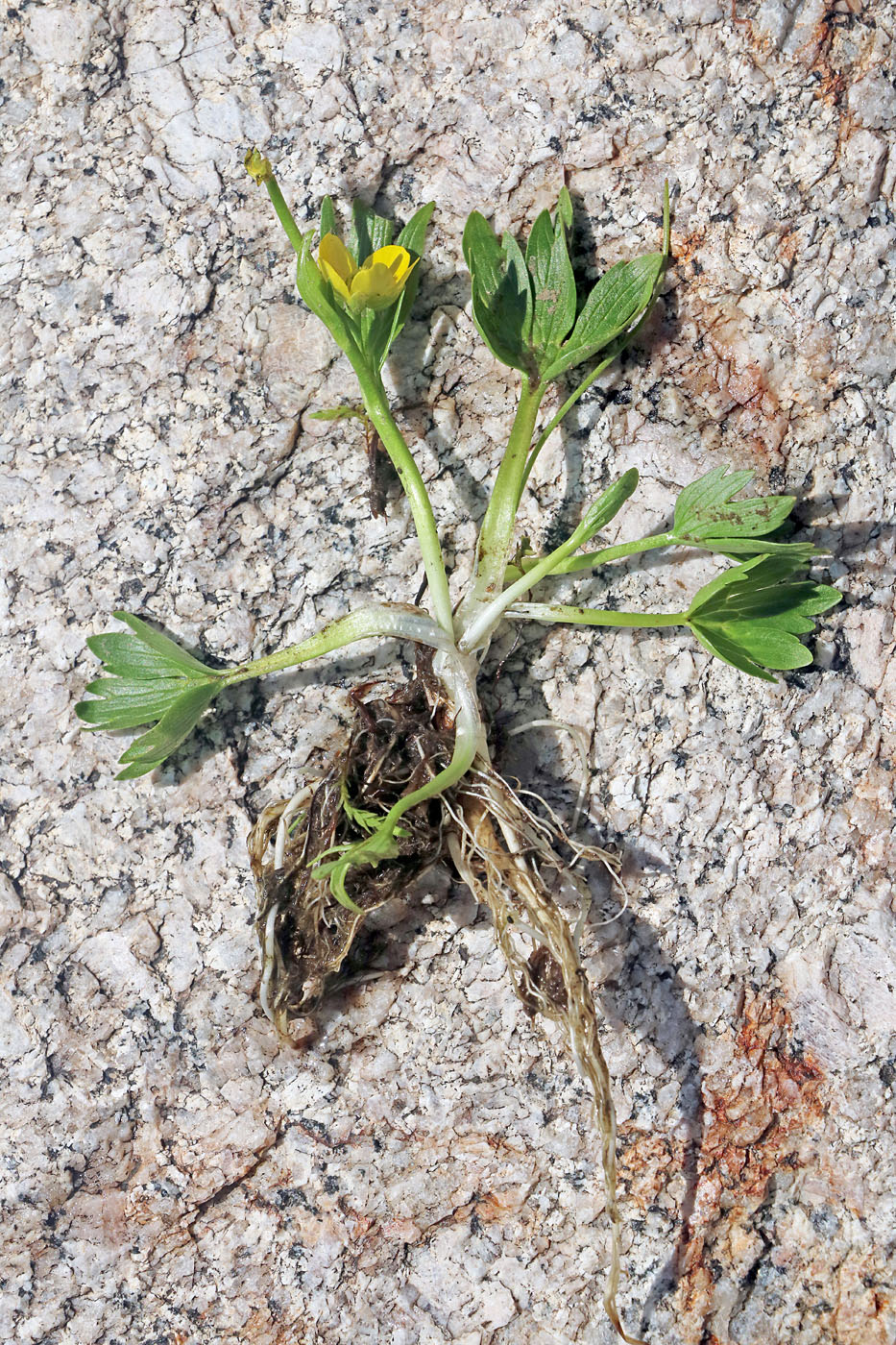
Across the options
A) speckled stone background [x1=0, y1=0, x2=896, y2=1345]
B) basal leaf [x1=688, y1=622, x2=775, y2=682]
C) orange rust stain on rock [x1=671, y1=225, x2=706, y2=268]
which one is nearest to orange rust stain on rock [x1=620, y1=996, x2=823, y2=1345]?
speckled stone background [x1=0, y1=0, x2=896, y2=1345]

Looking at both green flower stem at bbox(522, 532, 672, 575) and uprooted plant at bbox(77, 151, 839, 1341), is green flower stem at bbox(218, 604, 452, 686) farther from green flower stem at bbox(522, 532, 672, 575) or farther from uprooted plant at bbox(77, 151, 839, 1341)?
green flower stem at bbox(522, 532, 672, 575)

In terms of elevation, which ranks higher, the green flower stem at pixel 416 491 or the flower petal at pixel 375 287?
the flower petal at pixel 375 287

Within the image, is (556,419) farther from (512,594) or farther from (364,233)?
(364,233)

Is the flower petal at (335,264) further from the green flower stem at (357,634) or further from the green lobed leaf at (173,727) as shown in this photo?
the green lobed leaf at (173,727)

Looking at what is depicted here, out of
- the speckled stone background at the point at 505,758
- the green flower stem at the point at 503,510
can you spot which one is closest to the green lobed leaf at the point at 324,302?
the speckled stone background at the point at 505,758

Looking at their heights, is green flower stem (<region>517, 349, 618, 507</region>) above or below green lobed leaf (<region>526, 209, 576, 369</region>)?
below
